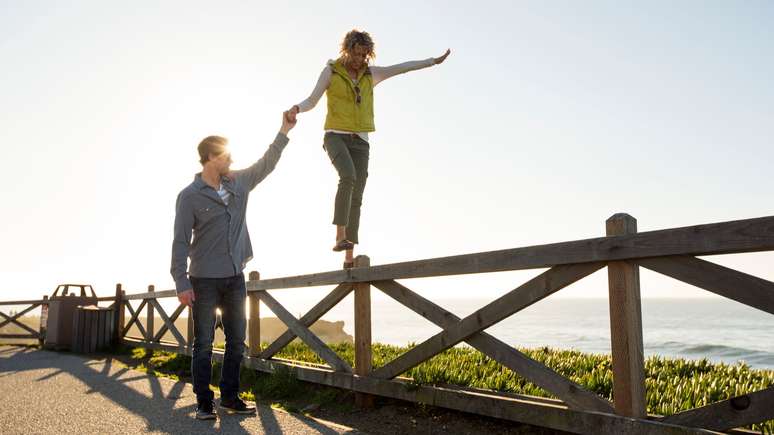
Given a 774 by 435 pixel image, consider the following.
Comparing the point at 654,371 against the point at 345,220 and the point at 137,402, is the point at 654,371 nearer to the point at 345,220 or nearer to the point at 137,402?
the point at 345,220

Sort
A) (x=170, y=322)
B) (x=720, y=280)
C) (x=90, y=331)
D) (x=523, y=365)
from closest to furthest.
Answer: (x=720, y=280)
(x=523, y=365)
(x=170, y=322)
(x=90, y=331)

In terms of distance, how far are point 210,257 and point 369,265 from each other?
1.56 m

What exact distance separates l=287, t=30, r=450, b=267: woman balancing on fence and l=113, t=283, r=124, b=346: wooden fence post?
32.3 ft

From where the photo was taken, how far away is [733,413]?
308cm

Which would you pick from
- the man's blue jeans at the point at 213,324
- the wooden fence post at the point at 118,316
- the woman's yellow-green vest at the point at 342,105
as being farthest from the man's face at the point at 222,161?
the wooden fence post at the point at 118,316

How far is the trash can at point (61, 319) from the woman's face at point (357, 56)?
11145 mm

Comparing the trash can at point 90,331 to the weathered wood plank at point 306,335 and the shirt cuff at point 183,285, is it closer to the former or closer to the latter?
the weathered wood plank at point 306,335

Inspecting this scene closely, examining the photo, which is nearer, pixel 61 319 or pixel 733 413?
pixel 733 413

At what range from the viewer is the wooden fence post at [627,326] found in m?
3.42

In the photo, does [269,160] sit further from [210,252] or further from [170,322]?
[170,322]

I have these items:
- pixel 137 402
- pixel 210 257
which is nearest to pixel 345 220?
pixel 210 257

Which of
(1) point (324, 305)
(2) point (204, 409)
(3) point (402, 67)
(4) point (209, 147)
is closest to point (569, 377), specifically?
(1) point (324, 305)

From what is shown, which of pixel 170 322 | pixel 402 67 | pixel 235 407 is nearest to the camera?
pixel 235 407

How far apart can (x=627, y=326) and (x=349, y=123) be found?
131 inches
